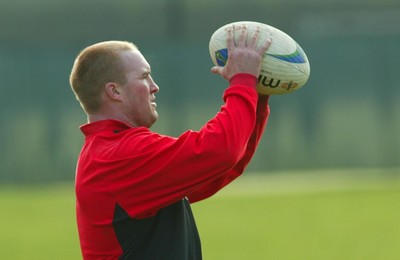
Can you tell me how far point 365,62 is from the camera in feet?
66.0

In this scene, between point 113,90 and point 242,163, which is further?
point 242,163

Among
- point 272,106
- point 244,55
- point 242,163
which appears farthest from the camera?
point 272,106

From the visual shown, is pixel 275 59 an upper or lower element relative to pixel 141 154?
upper

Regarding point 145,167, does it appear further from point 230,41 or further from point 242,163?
point 242,163

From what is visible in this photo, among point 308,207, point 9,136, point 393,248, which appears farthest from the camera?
point 9,136

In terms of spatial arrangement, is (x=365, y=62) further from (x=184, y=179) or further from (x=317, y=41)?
(x=184, y=179)

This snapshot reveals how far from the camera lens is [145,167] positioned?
4508mm

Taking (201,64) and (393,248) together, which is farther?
(201,64)

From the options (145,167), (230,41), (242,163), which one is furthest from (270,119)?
(145,167)

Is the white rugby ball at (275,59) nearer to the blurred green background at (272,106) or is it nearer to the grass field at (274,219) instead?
the grass field at (274,219)

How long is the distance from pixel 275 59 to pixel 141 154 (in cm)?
76

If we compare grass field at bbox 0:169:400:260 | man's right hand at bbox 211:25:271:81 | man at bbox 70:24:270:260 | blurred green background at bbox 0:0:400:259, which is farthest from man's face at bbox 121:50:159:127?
blurred green background at bbox 0:0:400:259

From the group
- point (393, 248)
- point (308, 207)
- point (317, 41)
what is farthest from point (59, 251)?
point (317, 41)

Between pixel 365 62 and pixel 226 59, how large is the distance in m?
15.5
